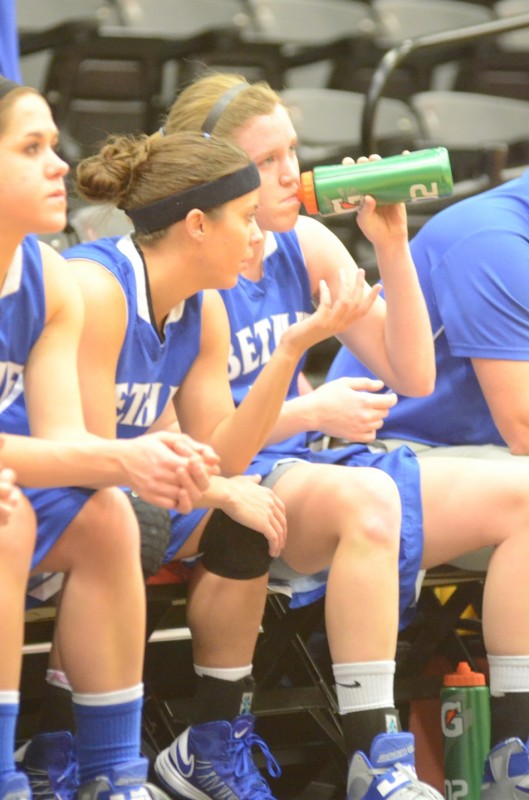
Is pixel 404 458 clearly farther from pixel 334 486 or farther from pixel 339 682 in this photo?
pixel 339 682

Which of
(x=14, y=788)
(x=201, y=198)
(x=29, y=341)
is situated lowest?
(x=14, y=788)

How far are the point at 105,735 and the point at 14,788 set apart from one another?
0.21 m

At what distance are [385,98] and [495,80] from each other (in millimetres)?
626

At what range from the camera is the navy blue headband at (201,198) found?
6.88 ft

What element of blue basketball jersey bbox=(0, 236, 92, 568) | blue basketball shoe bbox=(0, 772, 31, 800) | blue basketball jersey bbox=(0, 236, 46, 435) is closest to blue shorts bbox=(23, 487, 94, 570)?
blue basketball jersey bbox=(0, 236, 92, 568)

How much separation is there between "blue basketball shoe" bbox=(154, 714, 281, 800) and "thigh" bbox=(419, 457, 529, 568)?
0.43 m

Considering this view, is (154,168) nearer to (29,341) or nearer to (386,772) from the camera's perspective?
→ (29,341)

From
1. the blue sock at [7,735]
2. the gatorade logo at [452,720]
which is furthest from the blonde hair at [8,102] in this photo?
the gatorade logo at [452,720]

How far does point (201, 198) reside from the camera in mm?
2096

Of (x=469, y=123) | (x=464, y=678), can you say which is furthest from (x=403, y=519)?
(x=469, y=123)

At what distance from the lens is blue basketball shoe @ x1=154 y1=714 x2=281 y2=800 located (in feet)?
7.09

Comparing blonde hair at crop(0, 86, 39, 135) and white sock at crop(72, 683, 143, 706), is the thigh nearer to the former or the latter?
white sock at crop(72, 683, 143, 706)

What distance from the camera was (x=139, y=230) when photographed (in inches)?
85.9

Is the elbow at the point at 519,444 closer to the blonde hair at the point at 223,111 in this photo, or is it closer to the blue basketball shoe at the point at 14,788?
the blonde hair at the point at 223,111
